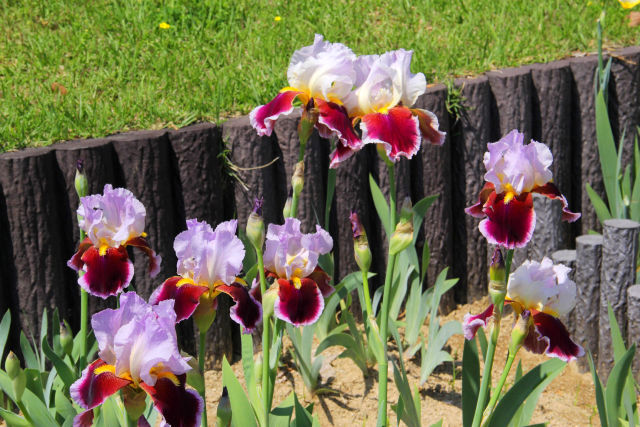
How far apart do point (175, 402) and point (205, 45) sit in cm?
301

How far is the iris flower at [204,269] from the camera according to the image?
1535mm

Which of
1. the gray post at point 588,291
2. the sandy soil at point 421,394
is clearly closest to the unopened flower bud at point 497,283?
the sandy soil at point 421,394

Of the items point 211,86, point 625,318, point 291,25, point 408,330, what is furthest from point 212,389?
point 291,25

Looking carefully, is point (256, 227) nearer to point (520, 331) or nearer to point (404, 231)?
point (404, 231)

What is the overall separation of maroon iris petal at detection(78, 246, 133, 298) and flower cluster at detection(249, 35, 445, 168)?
1.46 ft

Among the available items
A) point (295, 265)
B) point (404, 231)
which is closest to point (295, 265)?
point (295, 265)

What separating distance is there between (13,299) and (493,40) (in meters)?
2.62

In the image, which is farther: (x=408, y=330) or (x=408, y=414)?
(x=408, y=330)

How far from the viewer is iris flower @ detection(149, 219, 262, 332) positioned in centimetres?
154

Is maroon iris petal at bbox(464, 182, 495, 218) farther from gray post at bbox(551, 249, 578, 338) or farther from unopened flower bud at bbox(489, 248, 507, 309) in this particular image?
gray post at bbox(551, 249, 578, 338)

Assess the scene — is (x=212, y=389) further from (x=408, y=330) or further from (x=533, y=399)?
(x=533, y=399)

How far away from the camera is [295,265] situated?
161 cm

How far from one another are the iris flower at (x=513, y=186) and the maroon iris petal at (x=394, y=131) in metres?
0.16

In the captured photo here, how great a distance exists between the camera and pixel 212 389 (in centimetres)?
307
